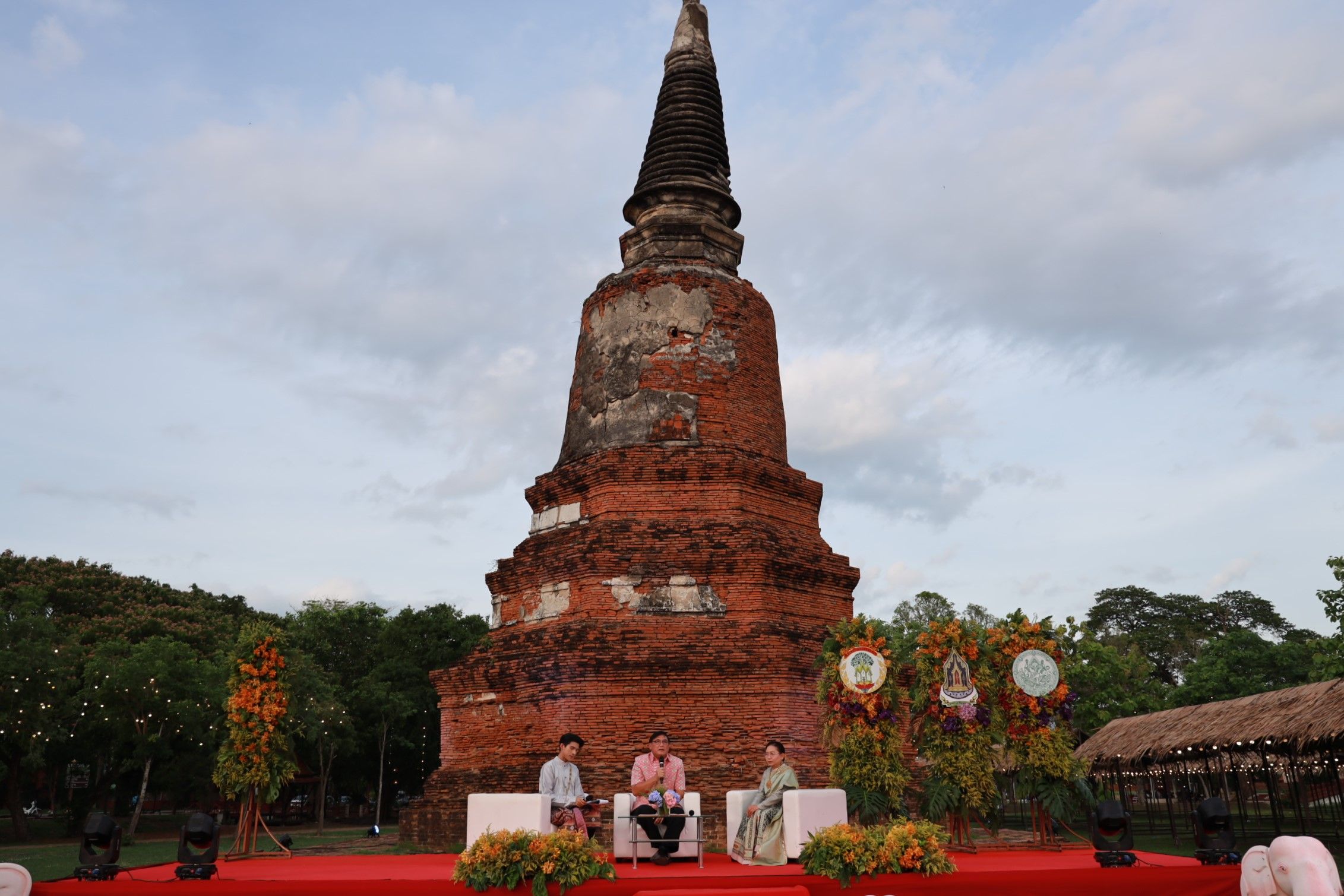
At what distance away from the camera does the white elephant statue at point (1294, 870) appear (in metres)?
7.43

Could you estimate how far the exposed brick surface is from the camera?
46.4 ft

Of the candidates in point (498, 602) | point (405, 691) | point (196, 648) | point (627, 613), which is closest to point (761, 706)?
point (627, 613)

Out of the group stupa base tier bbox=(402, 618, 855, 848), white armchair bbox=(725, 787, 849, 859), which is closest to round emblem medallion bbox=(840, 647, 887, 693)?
white armchair bbox=(725, 787, 849, 859)

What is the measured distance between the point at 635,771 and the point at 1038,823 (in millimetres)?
4729

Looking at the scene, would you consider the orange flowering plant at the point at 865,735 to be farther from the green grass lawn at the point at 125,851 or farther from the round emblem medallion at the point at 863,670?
the green grass lawn at the point at 125,851

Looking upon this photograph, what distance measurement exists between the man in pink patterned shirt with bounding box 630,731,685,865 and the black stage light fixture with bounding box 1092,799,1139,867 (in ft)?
13.1

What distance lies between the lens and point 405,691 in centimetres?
3616

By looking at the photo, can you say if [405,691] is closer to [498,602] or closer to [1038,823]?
[498,602]

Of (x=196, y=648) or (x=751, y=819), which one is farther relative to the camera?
(x=196, y=648)

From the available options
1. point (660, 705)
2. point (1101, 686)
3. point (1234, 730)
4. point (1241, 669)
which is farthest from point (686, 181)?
point (1241, 669)

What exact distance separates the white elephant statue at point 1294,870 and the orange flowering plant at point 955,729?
3.49 m

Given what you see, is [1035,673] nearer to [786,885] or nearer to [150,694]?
[786,885]

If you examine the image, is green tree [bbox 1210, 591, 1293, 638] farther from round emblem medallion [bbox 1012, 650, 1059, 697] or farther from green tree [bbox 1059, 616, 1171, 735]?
round emblem medallion [bbox 1012, 650, 1059, 697]

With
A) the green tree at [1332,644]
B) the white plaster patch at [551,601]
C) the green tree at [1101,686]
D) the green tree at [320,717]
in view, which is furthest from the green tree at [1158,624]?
the white plaster patch at [551,601]
